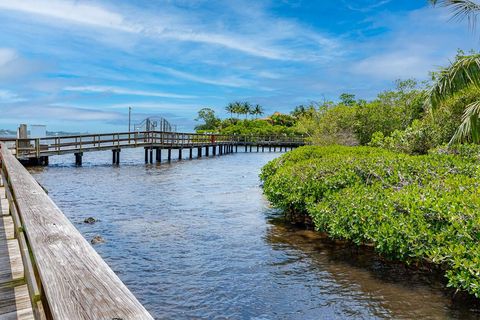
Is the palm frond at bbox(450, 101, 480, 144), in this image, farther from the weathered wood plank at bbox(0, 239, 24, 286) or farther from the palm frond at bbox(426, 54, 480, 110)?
the weathered wood plank at bbox(0, 239, 24, 286)

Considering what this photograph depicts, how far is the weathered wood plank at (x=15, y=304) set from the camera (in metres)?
2.95

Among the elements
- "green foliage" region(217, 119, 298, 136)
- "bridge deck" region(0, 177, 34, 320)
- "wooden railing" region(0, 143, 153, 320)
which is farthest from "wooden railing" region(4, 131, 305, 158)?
"green foliage" region(217, 119, 298, 136)

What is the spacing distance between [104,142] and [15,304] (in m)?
27.4

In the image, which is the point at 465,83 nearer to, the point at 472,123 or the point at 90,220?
the point at 472,123

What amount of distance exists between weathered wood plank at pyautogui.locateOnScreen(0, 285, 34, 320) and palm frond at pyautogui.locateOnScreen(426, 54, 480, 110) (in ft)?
36.1

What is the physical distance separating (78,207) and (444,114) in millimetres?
16632

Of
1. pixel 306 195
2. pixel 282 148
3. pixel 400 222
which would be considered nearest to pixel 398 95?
pixel 306 195

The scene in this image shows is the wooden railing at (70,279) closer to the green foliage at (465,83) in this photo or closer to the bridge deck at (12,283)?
the bridge deck at (12,283)

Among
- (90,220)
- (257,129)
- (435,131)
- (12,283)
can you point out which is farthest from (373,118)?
(257,129)

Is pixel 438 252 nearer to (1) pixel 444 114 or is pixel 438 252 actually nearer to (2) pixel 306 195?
(2) pixel 306 195

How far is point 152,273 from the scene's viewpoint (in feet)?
24.5

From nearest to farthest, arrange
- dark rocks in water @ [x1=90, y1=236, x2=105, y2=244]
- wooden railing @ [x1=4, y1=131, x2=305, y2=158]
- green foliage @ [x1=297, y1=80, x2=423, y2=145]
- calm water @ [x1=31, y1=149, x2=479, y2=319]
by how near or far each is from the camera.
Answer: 1. calm water @ [x1=31, y1=149, x2=479, y2=319]
2. dark rocks in water @ [x1=90, y1=236, x2=105, y2=244]
3. wooden railing @ [x1=4, y1=131, x2=305, y2=158]
4. green foliage @ [x1=297, y1=80, x2=423, y2=145]

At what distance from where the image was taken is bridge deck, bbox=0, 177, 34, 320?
3.03 m

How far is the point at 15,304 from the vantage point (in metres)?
3.15
